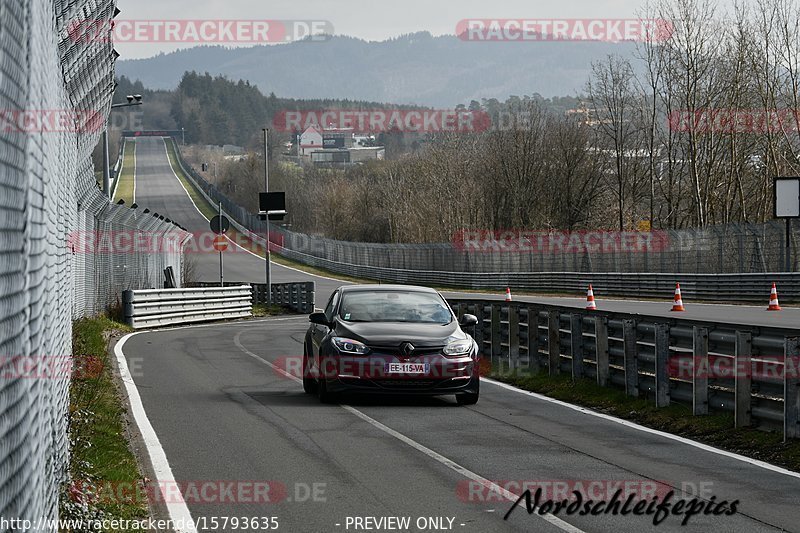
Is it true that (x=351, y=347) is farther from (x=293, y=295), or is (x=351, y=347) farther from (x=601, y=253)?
(x=601, y=253)

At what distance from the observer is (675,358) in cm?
1312

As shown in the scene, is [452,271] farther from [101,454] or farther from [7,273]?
[7,273]

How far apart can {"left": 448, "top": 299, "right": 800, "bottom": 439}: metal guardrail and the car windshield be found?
1998mm

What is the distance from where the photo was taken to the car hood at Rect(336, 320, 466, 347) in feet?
46.0

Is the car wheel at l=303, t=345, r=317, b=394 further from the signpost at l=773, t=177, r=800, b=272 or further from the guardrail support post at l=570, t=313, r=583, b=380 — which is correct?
the signpost at l=773, t=177, r=800, b=272

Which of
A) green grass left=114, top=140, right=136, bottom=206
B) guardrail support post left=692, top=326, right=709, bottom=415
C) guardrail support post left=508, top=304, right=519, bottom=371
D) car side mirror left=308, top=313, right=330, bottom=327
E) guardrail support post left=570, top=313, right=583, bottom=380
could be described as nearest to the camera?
guardrail support post left=692, top=326, right=709, bottom=415

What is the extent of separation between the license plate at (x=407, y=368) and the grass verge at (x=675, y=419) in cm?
203

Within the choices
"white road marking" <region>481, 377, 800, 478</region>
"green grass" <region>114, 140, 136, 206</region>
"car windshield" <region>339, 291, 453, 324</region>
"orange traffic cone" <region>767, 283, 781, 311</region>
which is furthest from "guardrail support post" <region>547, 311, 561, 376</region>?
"green grass" <region>114, 140, 136, 206</region>

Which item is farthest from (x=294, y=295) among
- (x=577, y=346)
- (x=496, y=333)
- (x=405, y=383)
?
(x=405, y=383)

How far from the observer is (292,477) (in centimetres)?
924

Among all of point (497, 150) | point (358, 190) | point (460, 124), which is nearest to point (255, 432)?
point (497, 150)

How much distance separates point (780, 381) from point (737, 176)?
51170 millimetres

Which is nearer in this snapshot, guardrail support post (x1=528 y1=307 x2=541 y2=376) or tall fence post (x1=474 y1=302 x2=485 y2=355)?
guardrail support post (x1=528 y1=307 x2=541 y2=376)

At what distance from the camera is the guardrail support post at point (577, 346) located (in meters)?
16.0
